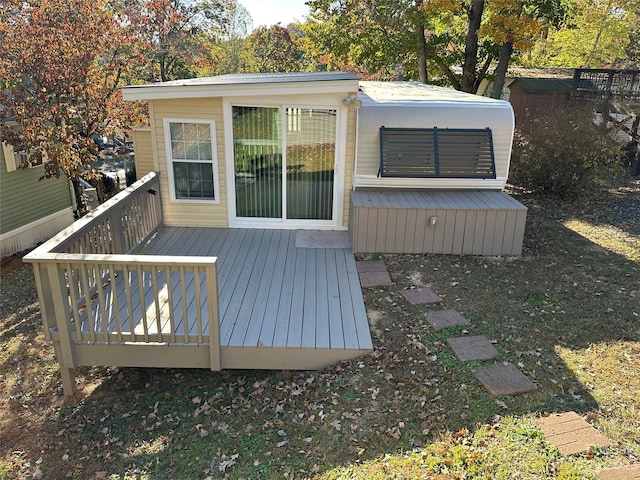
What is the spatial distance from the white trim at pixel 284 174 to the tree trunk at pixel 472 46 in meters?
7.70

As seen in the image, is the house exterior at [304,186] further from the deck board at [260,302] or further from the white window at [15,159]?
the white window at [15,159]

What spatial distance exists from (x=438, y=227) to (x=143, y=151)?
4817 mm

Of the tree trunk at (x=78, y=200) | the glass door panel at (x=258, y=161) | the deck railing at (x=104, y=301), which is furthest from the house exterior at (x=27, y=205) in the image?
the deck railing at (x=104, y=301)

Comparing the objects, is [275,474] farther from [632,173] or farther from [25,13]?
[632,173]

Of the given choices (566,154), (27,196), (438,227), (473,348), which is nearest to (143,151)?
(27,196)

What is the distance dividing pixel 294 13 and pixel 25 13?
67.1 ft

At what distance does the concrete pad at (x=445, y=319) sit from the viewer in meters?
4.74

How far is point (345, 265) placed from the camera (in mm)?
6094

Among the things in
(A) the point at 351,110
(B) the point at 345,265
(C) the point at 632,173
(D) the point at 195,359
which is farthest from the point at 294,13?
(D) the point at 195,359

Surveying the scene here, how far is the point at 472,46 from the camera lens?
12.7 meters

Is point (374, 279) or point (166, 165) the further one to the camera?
point (166, 165)

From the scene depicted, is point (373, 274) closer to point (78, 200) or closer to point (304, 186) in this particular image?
point (304, 186)

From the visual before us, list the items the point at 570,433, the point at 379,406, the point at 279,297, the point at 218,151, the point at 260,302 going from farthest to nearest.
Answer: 1. the point at 218,151
2. the point at 279,297
3. the point at 260,302
4. the point at 379,406
5. the point at 570,433

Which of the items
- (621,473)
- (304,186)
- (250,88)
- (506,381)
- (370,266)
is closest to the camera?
(621,473)
